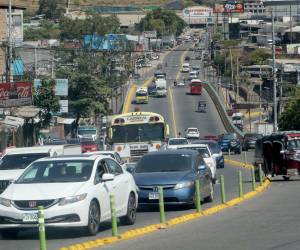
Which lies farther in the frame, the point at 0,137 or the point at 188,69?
the point at 188,69

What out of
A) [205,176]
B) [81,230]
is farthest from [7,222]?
[205,176]

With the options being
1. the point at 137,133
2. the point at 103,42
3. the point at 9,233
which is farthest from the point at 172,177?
the point at 103,42

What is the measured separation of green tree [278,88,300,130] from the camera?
69.9 metres

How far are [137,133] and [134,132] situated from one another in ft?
0.40

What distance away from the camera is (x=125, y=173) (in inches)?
848

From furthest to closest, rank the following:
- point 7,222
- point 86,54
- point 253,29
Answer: point 253,29
point 86,54
point 7,222

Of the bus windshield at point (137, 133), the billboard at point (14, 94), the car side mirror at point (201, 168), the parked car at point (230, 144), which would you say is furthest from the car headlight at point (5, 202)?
the parked car at point (230, 144)

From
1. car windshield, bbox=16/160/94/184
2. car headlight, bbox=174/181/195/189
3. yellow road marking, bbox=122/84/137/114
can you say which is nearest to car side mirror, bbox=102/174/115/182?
car windshield, bbox=16/160/94/184

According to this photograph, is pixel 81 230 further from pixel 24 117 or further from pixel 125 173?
pixel 24 117

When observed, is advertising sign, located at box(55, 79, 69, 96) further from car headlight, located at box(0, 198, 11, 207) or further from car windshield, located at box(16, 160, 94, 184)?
car headlight, located at box(0, 198, 11, 207)

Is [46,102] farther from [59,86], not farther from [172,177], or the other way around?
[172,177]

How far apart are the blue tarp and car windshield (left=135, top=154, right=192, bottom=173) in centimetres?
8713

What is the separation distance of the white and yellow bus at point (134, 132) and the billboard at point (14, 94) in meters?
22.5

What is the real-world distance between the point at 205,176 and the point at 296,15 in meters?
166
